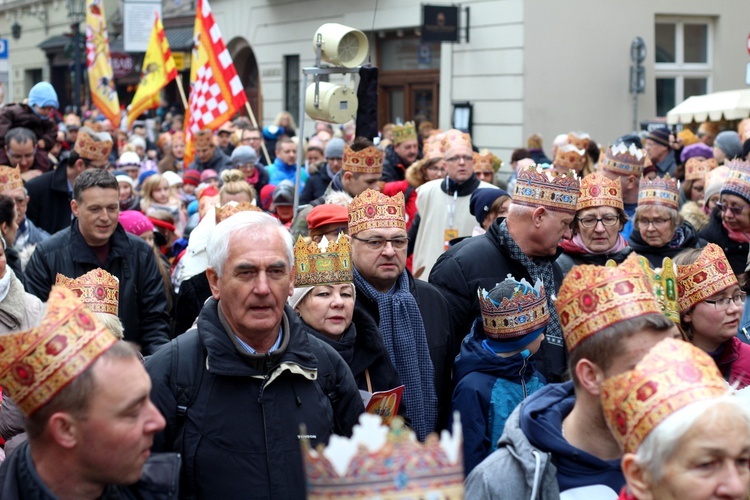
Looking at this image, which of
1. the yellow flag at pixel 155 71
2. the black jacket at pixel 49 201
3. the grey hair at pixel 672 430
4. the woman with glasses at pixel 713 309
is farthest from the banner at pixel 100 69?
the grey hair at pixel 672 430

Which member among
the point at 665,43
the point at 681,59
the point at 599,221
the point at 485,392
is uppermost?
the point at 665,43

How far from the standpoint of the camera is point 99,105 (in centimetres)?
1684

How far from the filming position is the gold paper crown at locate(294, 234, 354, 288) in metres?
4.98

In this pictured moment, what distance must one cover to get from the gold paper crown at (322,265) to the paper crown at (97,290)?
0.95 metres

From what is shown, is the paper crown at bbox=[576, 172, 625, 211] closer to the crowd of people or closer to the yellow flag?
the crowd of people

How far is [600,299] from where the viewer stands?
3.47 metres

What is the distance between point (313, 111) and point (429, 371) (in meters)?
4.06

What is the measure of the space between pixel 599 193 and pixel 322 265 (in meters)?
2.50

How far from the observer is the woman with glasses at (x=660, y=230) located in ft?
23.6

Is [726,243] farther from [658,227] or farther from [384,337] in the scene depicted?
[384,337]

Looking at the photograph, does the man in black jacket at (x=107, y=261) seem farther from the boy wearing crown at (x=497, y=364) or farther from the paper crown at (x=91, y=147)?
the paper crown at (x=91, y=147)

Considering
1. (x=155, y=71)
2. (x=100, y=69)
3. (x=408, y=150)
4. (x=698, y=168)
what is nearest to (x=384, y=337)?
(x=698, y=168)

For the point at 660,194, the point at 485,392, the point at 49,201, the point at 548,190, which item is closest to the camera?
the point at 485,392

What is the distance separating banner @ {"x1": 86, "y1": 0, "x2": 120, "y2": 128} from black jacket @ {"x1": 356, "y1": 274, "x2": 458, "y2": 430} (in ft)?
39.9
